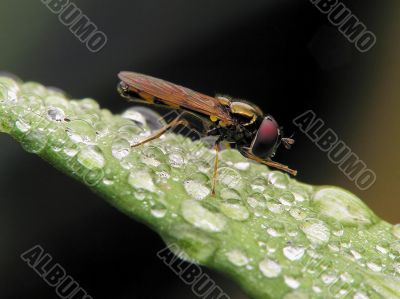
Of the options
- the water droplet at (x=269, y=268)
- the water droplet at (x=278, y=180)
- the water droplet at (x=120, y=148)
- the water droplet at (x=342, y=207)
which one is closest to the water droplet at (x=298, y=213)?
the water droplet at (x=342, y=207)

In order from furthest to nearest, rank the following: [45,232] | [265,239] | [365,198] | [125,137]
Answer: [365,198] < [45,232] < [125,137] < [265,239]

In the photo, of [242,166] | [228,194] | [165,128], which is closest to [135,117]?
[165,128]

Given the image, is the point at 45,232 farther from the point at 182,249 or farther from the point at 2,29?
the point at 182,249

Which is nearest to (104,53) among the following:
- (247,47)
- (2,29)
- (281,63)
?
(2,29)

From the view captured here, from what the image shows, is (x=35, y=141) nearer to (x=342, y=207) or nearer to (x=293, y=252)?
(x=293, y=252)

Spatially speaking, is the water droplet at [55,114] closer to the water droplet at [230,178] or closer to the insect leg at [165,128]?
the insect leg at [165,128]

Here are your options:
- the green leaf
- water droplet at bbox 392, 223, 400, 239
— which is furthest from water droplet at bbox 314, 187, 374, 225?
water droplet at bbox 392, 223, 400, 239
